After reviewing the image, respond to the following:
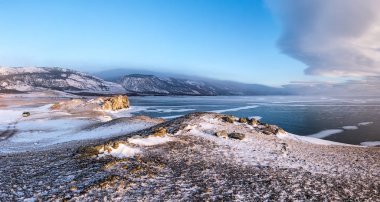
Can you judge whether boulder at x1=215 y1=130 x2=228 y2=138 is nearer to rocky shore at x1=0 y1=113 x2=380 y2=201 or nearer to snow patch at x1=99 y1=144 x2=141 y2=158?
rocky shore at x1=0 y1=113 x2=380 y2=201

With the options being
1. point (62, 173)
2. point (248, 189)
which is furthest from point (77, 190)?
point (248, 189)

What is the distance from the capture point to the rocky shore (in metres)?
14.9

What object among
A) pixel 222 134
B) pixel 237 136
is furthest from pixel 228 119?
pixel 237 136

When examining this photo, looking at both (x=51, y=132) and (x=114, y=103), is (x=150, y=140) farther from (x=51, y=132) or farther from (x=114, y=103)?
(x=114, y=103)

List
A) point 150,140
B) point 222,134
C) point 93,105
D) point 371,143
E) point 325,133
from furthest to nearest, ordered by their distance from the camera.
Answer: point 93,105
point 325,133
point 371,143
point 222,134
point 150,140

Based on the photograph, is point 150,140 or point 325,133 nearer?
point 150,140

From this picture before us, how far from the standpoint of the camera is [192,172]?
60.5 feet

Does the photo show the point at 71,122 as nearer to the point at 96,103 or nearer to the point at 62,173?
the point at 62,173

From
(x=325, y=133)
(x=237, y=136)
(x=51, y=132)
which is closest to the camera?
(x=237, y=136)

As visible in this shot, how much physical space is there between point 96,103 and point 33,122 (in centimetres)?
4604

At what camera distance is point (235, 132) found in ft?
98.1

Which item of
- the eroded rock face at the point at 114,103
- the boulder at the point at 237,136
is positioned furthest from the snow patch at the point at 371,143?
the eroded rock face at the point at 114,103

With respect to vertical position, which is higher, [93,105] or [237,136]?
[237,136]

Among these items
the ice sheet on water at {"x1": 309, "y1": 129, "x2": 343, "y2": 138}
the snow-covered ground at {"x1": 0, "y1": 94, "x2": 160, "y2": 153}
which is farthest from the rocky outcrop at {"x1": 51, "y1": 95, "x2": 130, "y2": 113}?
the ice sheet on water at {"x1": 309, "y1": 129, "x2": 343, "y2": 138}
